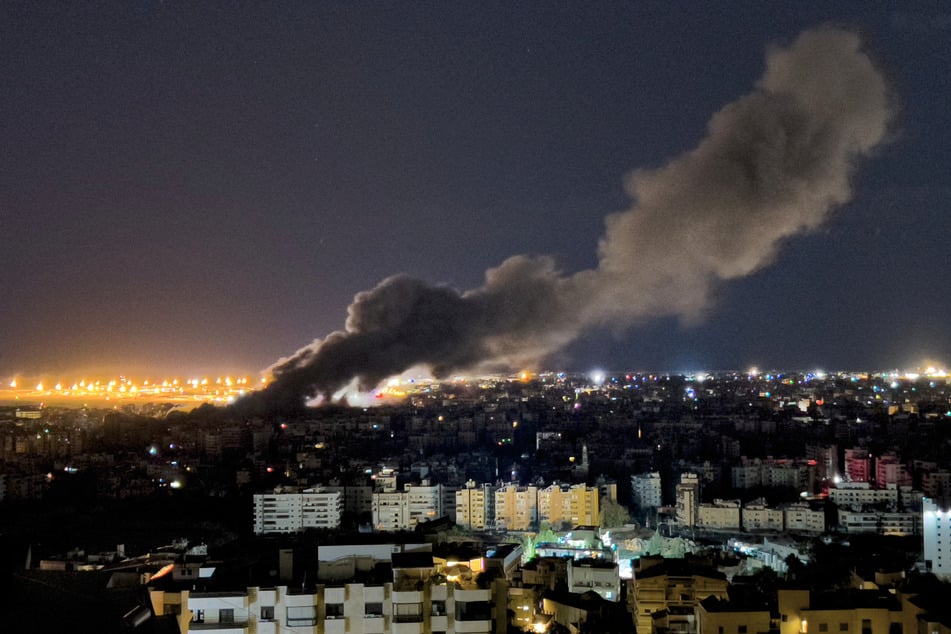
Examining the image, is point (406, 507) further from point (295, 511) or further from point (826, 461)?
point (826, 461)

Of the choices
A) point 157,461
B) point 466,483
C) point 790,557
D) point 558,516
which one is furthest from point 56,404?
point 790,557

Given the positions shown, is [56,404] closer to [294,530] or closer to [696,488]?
[294,530]

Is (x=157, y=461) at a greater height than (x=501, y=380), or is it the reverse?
(x=501, y=380)

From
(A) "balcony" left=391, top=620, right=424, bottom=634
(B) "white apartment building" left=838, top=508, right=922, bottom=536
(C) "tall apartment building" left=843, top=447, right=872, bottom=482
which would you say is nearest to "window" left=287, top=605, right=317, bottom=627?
(A) "balcony" left=391, top=620, right=424, bottom=634

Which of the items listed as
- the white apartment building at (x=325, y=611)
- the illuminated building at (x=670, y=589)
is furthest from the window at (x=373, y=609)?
the illuminated building at (x=670, y=589)

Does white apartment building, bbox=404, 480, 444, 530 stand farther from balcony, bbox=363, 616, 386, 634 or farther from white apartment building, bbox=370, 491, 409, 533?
balcony, bbox=363, 616, 386, 634

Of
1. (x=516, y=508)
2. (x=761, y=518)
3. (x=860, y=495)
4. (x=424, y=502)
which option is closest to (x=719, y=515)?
(x=761, y=518)

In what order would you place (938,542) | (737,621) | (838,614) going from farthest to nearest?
(938,542)
(838,614)
(737,621)
